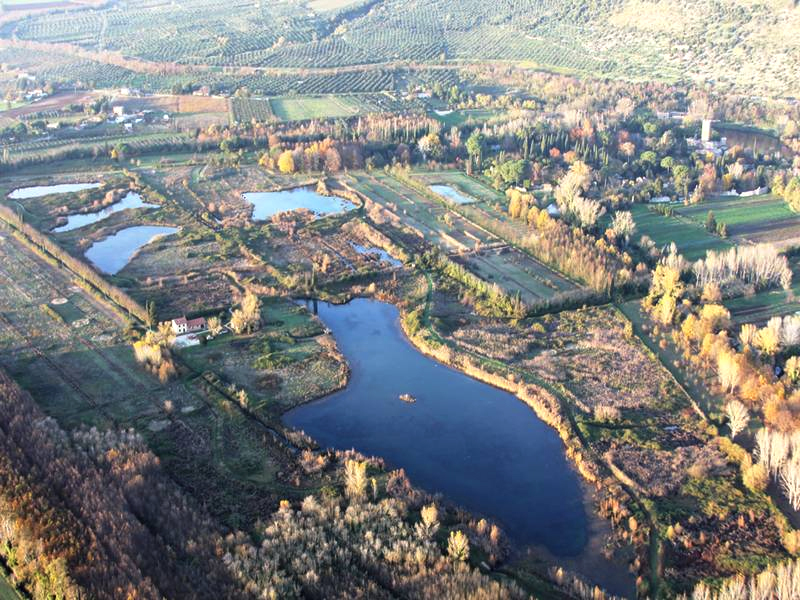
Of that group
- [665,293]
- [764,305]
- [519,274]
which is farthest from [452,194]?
[764,305]

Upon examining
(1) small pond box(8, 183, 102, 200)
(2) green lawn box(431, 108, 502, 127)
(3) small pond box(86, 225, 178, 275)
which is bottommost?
(3) small pond box(86, 225, 178, 275)

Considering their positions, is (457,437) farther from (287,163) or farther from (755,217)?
(287,163)

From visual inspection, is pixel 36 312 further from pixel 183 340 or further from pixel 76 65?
pixel 76 65

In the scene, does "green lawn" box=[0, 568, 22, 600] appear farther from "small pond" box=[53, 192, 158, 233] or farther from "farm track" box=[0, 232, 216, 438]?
"small pond" box=[53, 192, 158, 233]

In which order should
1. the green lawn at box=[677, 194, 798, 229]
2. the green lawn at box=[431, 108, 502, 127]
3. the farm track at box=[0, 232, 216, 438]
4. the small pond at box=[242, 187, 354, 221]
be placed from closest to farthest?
the farm track at box=[0, 232, 216, 438] < the green lawn at box=[677, 194, 798, 229] < the small pond at box=[242, 187, 354, 221] < the green lawn at box=[431, 108, 502, 127]

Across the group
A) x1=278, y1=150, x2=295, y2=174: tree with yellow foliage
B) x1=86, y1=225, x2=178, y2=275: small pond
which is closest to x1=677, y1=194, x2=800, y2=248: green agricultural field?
x1=278, y1=150, x2=295, y2=174: tree with yellow foliage

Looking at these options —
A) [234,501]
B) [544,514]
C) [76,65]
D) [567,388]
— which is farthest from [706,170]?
[76,65]

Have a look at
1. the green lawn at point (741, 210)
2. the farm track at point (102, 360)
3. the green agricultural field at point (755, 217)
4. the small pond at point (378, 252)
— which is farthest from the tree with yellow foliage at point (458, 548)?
the green lawn at point (741, 210)
